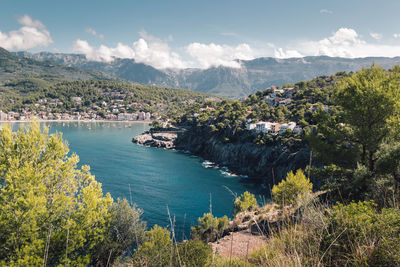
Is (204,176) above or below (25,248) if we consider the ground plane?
A: below

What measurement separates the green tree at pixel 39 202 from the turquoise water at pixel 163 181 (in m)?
19.3

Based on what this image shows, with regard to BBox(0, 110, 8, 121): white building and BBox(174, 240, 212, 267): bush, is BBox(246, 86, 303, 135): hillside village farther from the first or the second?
BBox(0, 110, 8, 121): white building

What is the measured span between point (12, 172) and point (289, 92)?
9280cm

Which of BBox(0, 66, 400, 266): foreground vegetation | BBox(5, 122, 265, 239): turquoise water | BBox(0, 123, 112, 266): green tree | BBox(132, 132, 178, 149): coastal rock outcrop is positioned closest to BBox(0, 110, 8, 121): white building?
BBox(5, 122, 265, 239): turquoise water

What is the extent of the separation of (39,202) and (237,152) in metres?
63.0

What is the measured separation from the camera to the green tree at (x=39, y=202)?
936 cm

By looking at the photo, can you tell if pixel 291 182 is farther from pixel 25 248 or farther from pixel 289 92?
pixel 289 92

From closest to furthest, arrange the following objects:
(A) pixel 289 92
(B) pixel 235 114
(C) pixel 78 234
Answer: (C) pixel 78 234
(B) pixel 235 114
(A) pixel 289 92

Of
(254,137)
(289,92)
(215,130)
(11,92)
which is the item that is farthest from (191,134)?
(11,92)

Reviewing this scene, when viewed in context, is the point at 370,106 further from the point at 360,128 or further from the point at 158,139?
the point at 158,139

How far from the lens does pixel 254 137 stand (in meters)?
66.9

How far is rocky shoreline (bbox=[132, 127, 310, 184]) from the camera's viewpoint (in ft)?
173

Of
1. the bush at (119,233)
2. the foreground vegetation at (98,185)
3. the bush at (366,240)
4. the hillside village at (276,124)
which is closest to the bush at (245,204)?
the foreground vegetation at (98,185)

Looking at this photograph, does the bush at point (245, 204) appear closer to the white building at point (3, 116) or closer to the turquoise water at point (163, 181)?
the turquoise water at point (163, 181)
